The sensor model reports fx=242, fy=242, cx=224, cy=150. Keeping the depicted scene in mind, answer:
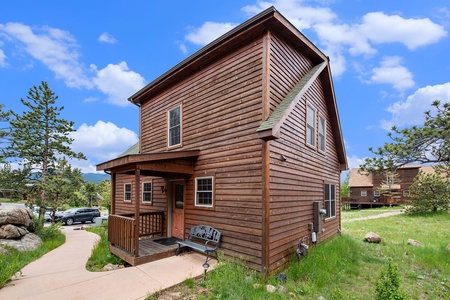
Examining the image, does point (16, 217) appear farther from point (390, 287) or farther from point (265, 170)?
point (390, 287)

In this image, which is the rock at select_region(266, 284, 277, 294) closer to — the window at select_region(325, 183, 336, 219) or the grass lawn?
the grass lawn

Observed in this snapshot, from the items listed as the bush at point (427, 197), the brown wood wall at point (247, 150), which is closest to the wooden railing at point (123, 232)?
the brown wood wall at point (247, 150)

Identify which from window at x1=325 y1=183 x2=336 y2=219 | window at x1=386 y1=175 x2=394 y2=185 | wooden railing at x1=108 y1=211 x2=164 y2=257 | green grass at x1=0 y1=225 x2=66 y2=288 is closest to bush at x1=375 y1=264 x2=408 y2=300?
wooden railing at x1=108 y1=211 x2=164 y2=257

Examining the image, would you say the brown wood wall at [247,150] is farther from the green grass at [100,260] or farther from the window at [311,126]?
the green grass at [100,260]

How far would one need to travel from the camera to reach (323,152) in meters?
9.99

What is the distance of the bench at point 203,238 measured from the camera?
254 inches

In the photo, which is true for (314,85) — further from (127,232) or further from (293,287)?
(127,232)

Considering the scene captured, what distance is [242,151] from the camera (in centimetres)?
638

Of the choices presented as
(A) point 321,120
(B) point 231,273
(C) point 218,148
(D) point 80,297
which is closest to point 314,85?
(A) point 321,120

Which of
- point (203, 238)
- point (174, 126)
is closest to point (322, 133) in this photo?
point (174, 126)

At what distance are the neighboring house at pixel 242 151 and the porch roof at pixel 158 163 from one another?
3cm

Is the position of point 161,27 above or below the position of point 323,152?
above

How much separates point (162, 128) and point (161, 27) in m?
4.26

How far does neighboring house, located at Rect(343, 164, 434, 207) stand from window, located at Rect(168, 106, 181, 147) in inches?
1245
